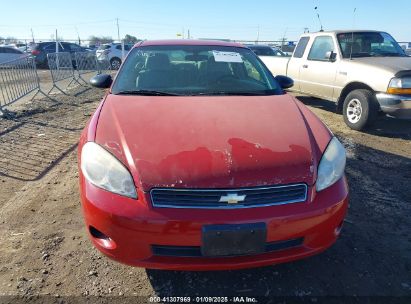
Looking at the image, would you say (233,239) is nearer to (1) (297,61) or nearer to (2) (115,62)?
(1) (297,61)

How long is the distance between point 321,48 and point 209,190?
260 inches

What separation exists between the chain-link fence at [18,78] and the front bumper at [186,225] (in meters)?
7.13

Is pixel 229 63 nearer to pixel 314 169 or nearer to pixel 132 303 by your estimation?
pixel 314 169

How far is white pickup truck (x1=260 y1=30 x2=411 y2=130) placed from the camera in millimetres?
6004

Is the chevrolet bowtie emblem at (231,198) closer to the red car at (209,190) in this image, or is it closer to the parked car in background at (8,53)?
the red car at (209,190)

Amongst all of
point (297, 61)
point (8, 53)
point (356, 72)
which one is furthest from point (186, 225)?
point (8, 53)

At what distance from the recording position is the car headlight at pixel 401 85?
5.89 m

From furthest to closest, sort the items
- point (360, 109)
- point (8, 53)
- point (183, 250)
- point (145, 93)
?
point (8, 53), point (360, 109), point (145, 93), point (183, 250)

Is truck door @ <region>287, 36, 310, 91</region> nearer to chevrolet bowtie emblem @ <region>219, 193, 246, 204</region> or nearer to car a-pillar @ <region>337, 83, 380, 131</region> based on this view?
car a-pillar @ <region>337, 83, 380, 131</region>

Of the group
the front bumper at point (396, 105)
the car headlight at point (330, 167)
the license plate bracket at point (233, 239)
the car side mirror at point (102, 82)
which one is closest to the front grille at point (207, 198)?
the license plate bracket at point (233, 239)

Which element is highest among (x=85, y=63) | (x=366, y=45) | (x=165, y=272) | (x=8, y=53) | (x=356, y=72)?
(x=366, y=45)

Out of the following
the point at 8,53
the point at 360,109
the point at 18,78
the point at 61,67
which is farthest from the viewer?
the point at 8,53

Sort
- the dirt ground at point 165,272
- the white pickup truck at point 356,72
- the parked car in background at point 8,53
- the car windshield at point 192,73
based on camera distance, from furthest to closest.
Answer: the parked car in background at point 8,53 < the white pickup truck at point 356,72 < the car windshield at point 192,73 < the dirt ground at point 165,272

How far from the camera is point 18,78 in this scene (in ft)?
29.8
